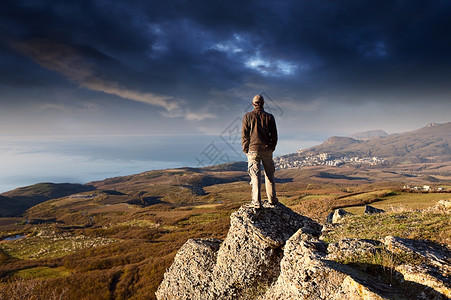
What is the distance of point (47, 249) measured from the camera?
58.0m

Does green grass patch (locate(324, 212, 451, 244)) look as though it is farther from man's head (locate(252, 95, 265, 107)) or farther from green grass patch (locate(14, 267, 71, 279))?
green grass patch (locate(14, 267, 71, 279))

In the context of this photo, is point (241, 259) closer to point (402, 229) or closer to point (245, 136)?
point (245, 136)

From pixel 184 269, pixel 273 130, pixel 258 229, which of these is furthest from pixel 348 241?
pixel 184 269

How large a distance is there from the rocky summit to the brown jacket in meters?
3.60

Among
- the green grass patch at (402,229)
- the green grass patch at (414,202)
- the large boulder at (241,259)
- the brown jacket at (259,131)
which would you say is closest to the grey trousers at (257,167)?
the brown jacket at (259,131)

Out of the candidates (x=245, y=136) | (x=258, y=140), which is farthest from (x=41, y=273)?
(x=258, y=140)

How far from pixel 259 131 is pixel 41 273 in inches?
1637

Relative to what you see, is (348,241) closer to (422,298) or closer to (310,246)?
(310,246)

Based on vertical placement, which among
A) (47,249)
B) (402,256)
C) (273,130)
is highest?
(273,130)

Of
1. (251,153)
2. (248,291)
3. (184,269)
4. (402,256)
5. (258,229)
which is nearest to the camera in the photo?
(402,256)

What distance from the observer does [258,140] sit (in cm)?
1207

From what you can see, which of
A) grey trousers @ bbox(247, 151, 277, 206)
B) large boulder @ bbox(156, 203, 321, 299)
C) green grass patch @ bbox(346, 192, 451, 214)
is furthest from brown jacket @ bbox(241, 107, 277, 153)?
green grass patch @ bbox(346, 192, 451, 214)

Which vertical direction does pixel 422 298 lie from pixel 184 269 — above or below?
above

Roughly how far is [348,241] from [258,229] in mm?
4489
